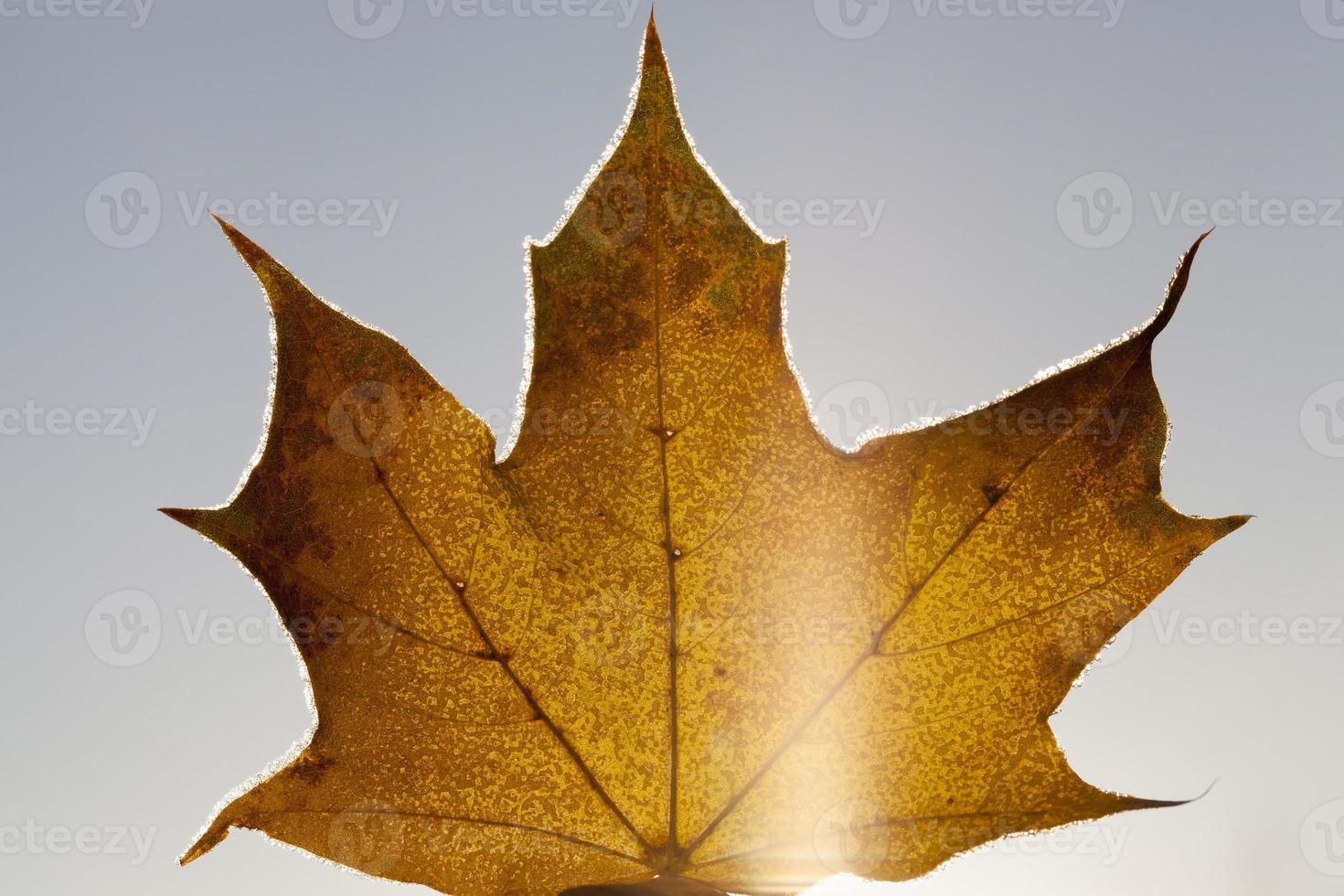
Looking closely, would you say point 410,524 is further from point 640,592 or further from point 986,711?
point 986,711

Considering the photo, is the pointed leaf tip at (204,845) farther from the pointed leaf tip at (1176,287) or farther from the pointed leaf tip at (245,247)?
the pointed leaf tip at (1176,287)

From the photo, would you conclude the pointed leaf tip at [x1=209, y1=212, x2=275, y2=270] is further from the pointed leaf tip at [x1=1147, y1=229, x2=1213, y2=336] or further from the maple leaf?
Answer: the pointed leaf tip at [x1=1147, y1=229, x2=1213, y2=336]

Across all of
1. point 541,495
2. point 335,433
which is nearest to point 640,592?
point 541,495

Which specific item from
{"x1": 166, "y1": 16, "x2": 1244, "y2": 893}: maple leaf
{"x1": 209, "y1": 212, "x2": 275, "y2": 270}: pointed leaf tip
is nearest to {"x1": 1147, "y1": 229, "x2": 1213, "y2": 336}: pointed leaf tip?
{"x1": 166, "y1": 16, "x2": 1244, "y2": 893}: maple leaf

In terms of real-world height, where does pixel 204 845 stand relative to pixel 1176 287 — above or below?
below

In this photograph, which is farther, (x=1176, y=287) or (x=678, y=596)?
(x=678, y=596)

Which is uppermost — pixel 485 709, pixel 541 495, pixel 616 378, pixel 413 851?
pixel 616 378

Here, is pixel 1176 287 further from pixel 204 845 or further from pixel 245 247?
pixel 204 845

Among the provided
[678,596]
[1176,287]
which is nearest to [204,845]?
[678,596]
